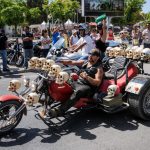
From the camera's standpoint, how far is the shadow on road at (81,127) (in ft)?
17.1

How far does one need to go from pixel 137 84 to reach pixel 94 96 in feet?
2.55

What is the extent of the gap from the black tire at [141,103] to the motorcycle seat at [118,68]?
577 mm

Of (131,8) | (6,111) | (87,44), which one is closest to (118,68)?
(6,111)

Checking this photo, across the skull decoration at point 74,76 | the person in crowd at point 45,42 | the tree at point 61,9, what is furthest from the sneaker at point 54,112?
the tree at point 61,9

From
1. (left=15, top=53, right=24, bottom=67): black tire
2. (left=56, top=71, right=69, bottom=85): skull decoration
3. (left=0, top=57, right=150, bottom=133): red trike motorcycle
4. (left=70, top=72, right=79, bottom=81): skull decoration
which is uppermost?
(left=56, top=71, right=69, bottom=85): skull decoration

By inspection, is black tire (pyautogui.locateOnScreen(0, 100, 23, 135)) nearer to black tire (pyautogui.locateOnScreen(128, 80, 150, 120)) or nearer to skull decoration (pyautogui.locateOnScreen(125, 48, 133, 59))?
black tire (pyautogui.locateOnScreen(128, 80, 150, 120))

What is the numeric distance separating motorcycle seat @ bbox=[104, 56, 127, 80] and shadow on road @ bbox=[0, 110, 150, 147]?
73 centimetres

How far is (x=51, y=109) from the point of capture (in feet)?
18.0

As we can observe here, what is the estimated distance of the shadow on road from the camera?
523 cm

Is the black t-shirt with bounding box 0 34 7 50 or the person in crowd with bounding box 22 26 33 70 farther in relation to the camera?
the person in crowd with bounding box 22 26 33 70

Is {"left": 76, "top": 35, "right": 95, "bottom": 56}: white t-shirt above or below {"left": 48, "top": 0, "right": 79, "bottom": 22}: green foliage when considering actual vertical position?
below

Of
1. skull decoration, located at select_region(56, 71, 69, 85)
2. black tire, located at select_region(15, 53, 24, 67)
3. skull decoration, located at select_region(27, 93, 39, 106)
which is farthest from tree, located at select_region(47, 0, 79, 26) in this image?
skull decoration, located at select_region(27, 93, 39, 106)

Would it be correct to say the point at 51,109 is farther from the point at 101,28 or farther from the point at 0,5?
the point at 0,5

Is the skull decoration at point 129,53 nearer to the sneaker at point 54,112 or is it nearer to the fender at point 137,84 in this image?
the fender at point 137,84
